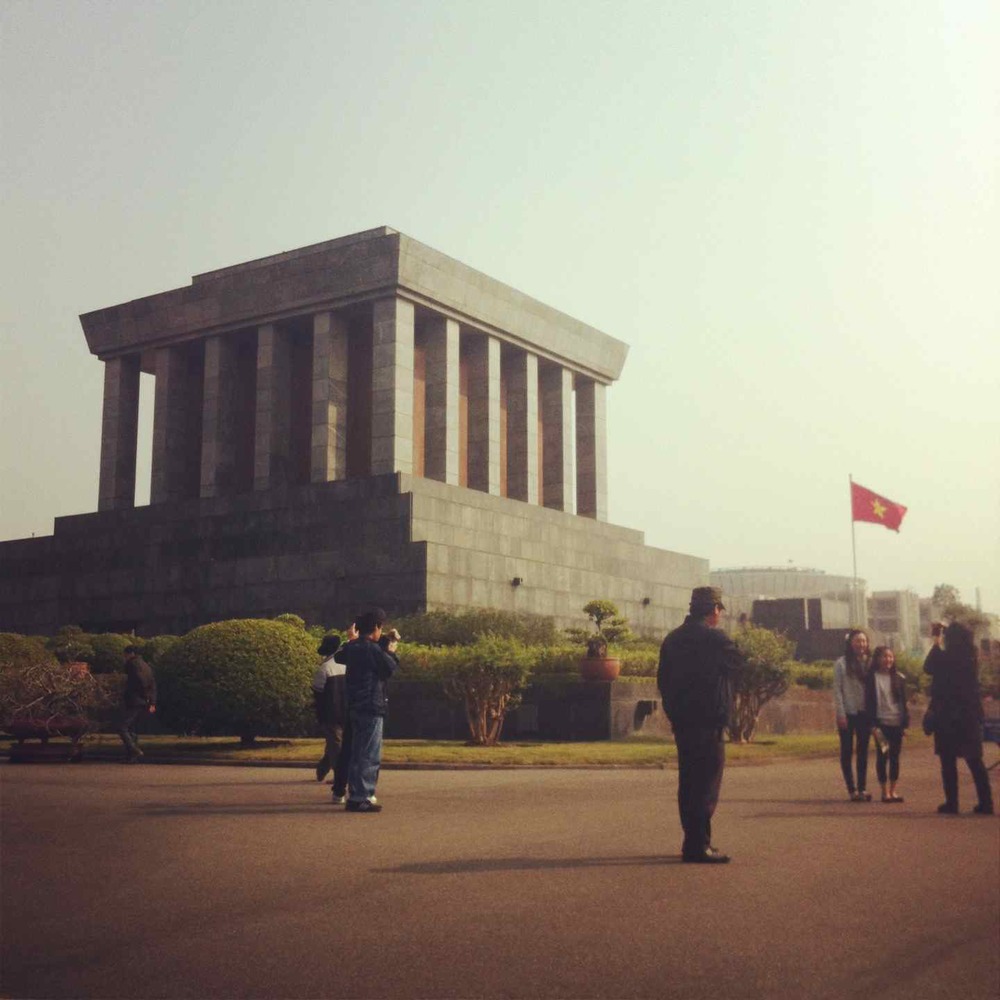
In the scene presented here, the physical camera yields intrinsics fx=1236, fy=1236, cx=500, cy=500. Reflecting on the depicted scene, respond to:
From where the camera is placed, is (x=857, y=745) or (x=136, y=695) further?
(x=136, y=695)

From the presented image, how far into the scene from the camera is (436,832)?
9211 millimetres

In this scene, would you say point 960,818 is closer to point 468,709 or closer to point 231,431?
point 468,709

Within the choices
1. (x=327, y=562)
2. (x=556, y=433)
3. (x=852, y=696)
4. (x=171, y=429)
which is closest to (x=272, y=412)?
(x=171, y=429)

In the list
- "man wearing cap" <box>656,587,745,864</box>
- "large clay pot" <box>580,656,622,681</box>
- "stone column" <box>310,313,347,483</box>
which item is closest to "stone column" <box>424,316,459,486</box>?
"stone column" <box>310,313,347,483</box>

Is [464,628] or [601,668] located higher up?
[464,628]

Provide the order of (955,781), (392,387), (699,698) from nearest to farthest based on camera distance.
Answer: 1. (699,698)
2. (955,781)
3. (392,387)

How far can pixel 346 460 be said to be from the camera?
138 ft

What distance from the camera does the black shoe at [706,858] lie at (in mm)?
7617

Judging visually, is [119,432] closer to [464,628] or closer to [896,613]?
[464,628]

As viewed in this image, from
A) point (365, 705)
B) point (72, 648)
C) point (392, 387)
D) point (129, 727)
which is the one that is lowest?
point (129, 727)

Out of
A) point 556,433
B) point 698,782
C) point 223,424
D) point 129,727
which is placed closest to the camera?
point 698,782

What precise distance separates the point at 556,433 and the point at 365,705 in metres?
37.4

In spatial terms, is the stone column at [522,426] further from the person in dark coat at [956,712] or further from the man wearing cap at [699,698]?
the man wearing cap at [699,698]

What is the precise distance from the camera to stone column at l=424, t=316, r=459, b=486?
1582 inches
